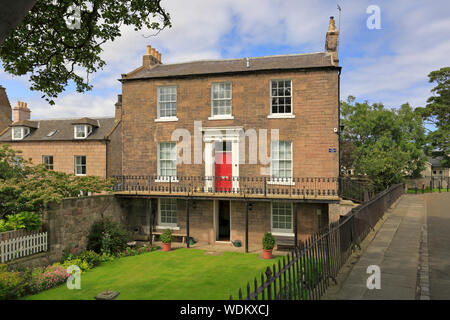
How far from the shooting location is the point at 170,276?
39.4 ft

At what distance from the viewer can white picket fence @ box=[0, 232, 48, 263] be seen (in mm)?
10508

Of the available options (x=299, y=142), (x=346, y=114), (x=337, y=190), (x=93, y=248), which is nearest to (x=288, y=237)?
(x=337, y=190)

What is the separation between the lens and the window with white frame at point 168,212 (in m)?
18.9

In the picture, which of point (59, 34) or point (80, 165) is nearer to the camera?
point (59, 34)

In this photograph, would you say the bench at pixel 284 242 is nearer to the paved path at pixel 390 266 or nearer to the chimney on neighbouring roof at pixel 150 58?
the paved path at pixel 390 266

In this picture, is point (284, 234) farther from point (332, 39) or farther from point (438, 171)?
point (438, 171)

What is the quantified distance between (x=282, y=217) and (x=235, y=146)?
5.09m

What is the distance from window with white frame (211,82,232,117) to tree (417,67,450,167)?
39979mm

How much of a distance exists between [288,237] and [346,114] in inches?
1420

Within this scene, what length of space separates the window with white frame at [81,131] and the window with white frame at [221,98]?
481 inches

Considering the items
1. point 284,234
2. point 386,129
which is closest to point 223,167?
point 284,234

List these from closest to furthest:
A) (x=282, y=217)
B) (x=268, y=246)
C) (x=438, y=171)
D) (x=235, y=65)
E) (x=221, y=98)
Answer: (x=268, y=246), (x=282, y=217), (x=221, y=98), (x=235, y=65), (x=438, y=171)

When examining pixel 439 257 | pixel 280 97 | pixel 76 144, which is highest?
pixel 280 97

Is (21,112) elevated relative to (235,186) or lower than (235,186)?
elevated
